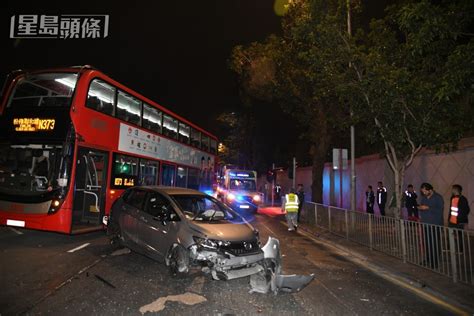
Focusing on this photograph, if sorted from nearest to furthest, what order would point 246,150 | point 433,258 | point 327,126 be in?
point 433,258
point 327,126
point 246,150

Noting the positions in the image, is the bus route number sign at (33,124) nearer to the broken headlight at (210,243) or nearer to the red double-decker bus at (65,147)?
the red double-decker bus at (65,147)

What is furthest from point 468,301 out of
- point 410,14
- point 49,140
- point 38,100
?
point 38,100

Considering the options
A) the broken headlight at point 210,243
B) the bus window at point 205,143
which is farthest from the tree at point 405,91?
the bus window at point 205,143

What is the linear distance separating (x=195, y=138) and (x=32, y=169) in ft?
29.6

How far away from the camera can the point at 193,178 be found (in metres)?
17.1

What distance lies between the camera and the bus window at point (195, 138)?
16.8 m

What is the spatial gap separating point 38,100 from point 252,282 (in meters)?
7.21

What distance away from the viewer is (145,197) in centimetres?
802

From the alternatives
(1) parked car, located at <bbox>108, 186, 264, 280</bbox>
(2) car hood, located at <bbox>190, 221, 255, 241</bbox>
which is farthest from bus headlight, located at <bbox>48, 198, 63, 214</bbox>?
(2) car hood, located at <bbox>190, 221, 255, 241</bbox>

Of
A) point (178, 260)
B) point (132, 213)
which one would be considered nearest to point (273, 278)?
point (178, 260)

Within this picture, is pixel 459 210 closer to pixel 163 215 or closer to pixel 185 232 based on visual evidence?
pixel 185 232

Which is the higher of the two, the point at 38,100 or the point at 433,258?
the point at 38,100

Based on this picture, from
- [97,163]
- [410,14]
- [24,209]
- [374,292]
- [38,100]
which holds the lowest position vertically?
[374,292]

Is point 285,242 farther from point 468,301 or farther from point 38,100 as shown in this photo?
point 38,100
